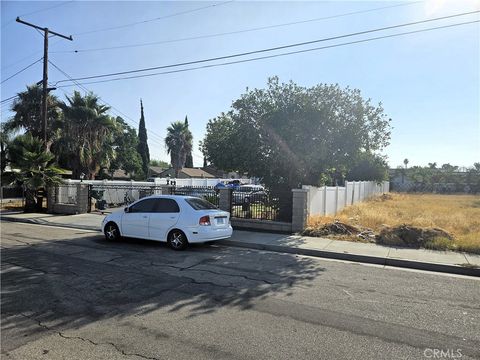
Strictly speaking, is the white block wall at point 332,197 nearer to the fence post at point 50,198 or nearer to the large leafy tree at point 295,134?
the large leafy tree at point 295,134

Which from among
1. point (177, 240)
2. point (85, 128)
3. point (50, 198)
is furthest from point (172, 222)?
point (85, 128)

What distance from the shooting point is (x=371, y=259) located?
367 inches

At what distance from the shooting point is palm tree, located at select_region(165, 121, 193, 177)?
56.0 metres

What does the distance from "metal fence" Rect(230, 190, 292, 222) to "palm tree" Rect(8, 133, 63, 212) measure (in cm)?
1131

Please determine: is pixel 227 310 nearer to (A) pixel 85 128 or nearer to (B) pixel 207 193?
(B) pixel 207 193

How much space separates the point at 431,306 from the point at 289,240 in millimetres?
6234

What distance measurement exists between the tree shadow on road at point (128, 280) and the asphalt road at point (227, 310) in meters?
0.02

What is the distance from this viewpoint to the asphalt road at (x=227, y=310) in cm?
414

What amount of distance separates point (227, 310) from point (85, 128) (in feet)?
91.0

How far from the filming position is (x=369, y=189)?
38938mm

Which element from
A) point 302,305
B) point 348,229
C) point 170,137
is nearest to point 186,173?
point 170,137

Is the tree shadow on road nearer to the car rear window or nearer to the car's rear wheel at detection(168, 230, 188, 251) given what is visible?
the car's rear wheel at detection(168, 230, 188, 251)

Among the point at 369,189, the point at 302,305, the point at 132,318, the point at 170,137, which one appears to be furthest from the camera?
the point at 170,137

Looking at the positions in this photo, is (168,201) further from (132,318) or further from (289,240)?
(132,318)
